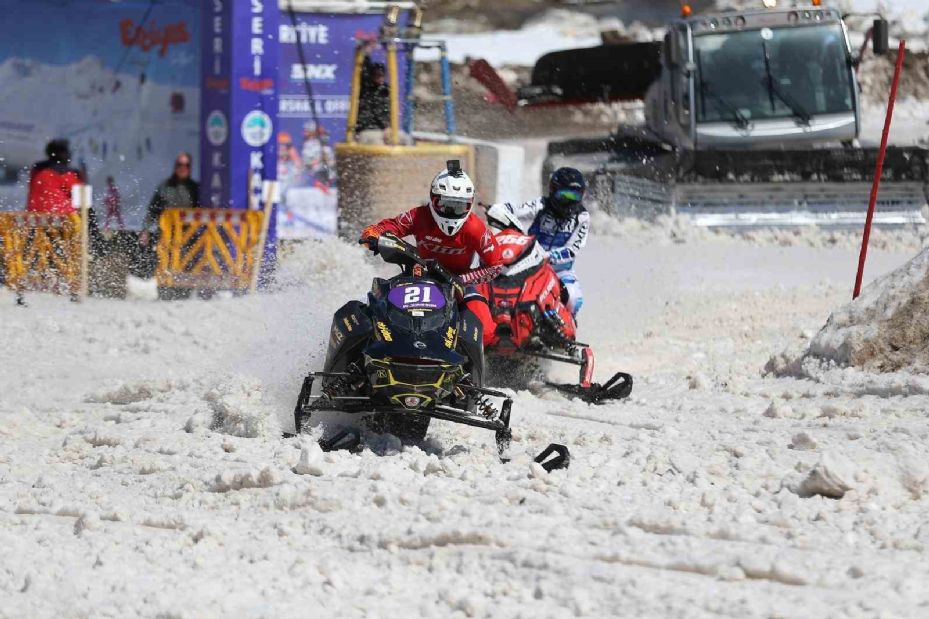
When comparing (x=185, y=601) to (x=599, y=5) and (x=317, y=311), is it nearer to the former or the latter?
(x=317, y=311)

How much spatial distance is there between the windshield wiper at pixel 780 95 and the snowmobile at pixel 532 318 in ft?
35.4

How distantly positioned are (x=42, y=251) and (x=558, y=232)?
6.43 m

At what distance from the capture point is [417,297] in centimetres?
802

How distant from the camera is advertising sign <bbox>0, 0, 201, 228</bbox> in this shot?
57.8ft

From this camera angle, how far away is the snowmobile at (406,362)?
7617mm

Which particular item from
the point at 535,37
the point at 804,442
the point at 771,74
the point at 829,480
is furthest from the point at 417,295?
the point at 535,37

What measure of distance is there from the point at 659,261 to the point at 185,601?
13.6m

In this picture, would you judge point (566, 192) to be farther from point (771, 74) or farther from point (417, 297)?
point (771, 74)

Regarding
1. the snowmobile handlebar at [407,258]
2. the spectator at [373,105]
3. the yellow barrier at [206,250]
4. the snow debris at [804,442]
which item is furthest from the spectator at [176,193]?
the snow debris at [804,442]

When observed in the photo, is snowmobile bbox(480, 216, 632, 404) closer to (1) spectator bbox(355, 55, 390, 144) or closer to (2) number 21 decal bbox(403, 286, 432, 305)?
(2) number 21 decal bbox(403, 286, 432, 305)

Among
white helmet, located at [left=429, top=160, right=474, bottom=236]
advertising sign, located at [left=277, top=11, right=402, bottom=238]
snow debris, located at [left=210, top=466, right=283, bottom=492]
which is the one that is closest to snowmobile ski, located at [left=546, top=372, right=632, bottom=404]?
white helmet, located at [left=429, top=160, right=474, bottom=236]

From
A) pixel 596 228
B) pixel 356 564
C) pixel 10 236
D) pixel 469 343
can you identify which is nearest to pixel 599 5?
pixel 596 228

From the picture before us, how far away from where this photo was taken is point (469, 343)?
8180 mm

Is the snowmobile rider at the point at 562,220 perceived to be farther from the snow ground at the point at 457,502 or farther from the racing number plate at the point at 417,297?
the racing number plate at the point at 417,297
